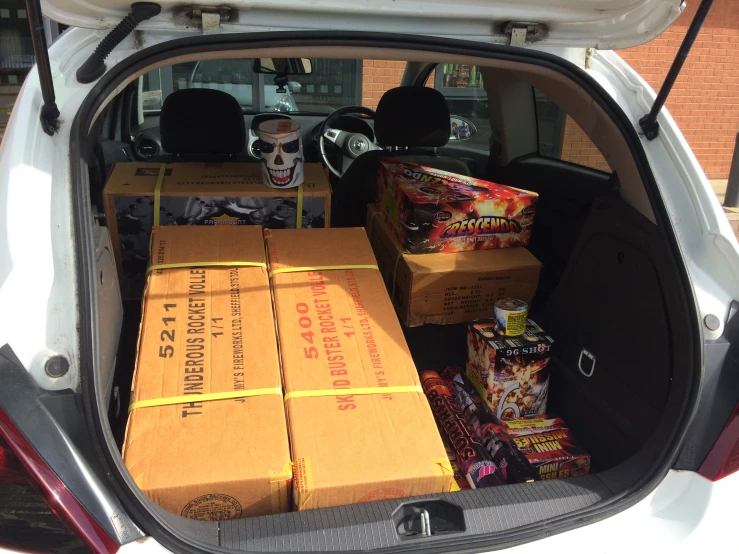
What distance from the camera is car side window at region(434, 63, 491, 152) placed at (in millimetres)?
3242

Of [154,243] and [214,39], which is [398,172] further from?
[214,39]

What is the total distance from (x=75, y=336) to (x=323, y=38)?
85cm

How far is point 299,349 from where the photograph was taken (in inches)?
66.3

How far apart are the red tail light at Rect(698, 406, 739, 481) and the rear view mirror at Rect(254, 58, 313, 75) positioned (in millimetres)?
2489

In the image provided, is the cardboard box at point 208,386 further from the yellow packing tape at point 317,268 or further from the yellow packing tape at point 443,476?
the yellow packing tape at point 443,476

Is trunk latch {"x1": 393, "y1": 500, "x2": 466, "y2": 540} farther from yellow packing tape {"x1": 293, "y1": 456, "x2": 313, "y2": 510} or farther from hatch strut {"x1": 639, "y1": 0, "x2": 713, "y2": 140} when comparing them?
hatch strut {"x1": 639, "y1": 0, "x2": 713, "y2": 140}

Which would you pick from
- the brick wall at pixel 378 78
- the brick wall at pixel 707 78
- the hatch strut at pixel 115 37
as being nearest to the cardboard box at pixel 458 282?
the hatch strut at pixel 115 37

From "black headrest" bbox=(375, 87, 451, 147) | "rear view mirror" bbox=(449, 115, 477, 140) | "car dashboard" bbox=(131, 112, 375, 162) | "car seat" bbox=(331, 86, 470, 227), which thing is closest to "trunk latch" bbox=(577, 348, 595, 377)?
"car seat" bbox=(331, 86, 470, 227)

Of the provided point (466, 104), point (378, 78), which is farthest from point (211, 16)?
point (378, 78)

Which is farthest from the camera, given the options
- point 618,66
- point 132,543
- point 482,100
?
point 482,100

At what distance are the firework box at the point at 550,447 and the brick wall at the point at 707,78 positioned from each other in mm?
7032

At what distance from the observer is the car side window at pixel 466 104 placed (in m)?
3.24

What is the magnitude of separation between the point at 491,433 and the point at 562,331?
0.45m

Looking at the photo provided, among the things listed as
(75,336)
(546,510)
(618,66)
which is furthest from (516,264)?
(75,336)
